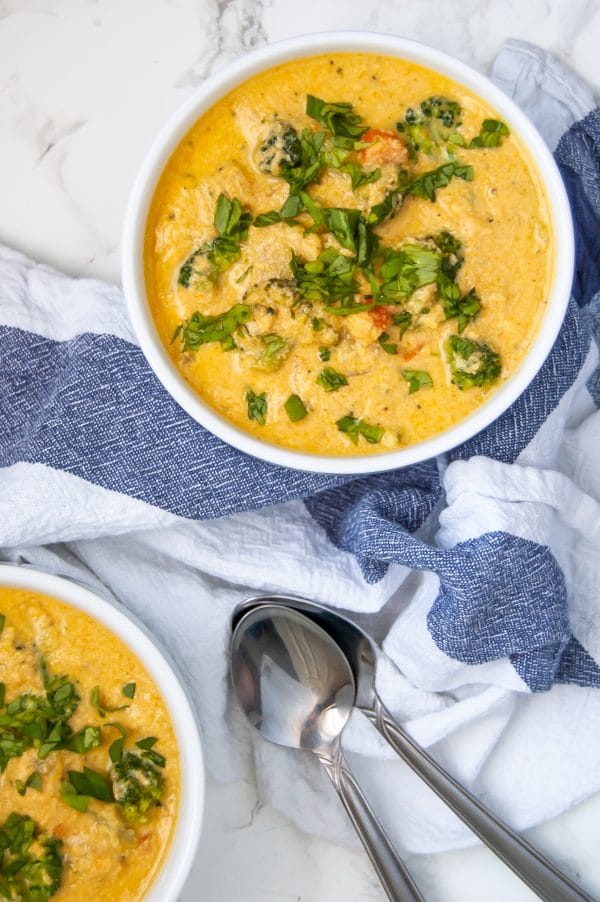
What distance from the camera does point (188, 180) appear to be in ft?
9.14

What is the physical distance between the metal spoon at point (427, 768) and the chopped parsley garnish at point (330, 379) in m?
0.77

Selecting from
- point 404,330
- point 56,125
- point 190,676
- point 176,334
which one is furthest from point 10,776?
point 56,125

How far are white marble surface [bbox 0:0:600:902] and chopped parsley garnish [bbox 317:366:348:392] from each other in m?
0.90

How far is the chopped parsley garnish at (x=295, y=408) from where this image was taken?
279 centimetres

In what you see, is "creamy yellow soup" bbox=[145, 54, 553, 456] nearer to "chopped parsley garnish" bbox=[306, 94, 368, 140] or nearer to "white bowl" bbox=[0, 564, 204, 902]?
"chopped parsley garnish" bbox=[306, 94, 368, 140]

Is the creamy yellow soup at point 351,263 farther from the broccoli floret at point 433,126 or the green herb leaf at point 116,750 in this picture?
the green herb leaf at point 116,750

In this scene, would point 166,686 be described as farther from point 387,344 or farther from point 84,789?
point 387,344

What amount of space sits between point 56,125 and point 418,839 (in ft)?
8.24

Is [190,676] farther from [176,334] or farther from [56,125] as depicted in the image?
[56,125]

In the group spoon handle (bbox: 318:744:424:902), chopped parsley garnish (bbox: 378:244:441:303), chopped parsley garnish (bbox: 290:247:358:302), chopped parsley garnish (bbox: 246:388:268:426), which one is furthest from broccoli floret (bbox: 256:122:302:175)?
spoon handle (bbox: 318:744:424:902)

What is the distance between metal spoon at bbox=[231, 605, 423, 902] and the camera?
Answer: 3.25 m

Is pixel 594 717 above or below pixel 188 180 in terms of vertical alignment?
below

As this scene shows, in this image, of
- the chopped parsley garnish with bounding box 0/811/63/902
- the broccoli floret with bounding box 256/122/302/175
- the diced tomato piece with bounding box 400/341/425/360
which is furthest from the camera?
the chopped parsley garnish with bounding box 0/811/63/902

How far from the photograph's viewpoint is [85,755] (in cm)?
306
